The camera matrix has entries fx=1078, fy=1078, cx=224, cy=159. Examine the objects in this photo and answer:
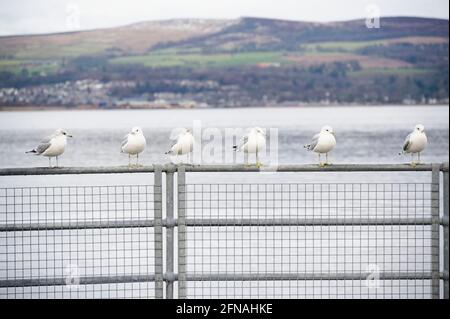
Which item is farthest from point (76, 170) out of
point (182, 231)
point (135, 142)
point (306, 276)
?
point (306, 276)

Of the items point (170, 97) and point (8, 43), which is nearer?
point (8, 43)

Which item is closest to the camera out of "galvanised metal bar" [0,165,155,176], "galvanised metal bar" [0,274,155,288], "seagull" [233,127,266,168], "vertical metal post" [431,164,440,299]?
"galvanised metal bar" [0,165,155,176]

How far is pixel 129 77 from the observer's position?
392 ft

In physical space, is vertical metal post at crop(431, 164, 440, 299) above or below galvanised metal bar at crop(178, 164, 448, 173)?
below

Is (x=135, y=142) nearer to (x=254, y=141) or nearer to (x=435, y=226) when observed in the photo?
(x=254, y=141)

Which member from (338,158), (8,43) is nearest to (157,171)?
(338,158)

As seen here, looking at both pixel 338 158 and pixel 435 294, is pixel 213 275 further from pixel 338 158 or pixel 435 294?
pixel 338 158

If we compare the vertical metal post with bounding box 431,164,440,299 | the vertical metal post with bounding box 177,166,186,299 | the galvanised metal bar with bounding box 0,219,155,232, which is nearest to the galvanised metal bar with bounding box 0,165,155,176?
the vertical metal post with bounding box 177,166,186,299

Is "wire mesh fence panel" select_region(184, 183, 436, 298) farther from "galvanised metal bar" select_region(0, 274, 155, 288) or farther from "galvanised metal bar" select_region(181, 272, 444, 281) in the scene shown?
"galvanised metal bar" select_region(0, 274, 155, 288)

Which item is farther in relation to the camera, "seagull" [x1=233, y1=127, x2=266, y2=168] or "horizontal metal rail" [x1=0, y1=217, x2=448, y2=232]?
"seagull" [x1=233, y1=127, x2=266, y2=168]

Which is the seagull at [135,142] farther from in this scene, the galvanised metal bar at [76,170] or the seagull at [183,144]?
the galvanised metal bar at [76,170]

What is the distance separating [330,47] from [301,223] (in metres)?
112

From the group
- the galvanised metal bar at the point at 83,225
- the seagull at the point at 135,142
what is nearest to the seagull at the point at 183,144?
the seagull at the point at 135,142

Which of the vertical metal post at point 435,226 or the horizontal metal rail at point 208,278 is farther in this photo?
the vertical metal post at point 435,226
